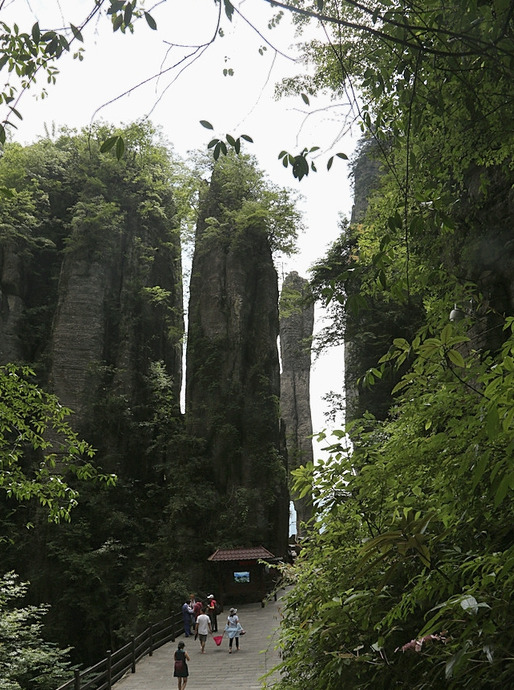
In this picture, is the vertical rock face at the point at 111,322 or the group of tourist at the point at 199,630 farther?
the vertical rock face at the point at 111,322

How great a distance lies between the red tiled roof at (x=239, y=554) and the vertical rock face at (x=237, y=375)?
1.25m

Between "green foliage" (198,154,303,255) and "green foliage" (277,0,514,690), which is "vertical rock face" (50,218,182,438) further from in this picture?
"green foliage" (277,0,514,690)

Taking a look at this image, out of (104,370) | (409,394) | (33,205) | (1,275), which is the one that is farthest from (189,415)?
(409,394)

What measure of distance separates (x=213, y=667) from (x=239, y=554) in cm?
734

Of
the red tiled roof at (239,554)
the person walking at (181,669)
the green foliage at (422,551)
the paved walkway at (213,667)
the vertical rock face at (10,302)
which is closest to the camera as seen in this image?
the green foliage at (422,551)

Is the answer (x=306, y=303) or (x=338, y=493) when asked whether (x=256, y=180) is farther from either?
(x=338, y=493)

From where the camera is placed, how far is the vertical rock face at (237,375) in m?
22.8

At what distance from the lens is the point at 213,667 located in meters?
11.6

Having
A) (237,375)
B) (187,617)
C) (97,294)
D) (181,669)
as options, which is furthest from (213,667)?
(97,294)

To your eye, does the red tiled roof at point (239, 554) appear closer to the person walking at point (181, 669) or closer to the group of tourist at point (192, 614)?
the group of tourist at point (192, 614)

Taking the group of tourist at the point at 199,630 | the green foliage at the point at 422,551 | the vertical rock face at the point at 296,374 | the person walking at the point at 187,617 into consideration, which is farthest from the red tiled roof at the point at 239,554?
the vertical rock face at the point at 296,374

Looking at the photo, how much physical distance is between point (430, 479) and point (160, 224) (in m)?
28.9

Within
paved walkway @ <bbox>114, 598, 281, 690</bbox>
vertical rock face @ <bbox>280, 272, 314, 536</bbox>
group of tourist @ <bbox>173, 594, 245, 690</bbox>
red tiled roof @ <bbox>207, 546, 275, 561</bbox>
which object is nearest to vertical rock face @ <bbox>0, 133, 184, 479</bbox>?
red tiled roof @ <bbox>207, 546, 275, 561</bbox>

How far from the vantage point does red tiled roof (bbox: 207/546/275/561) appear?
61.3 ft
